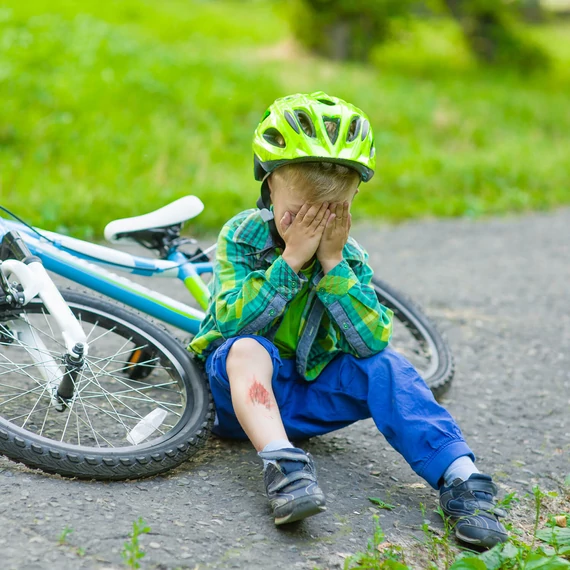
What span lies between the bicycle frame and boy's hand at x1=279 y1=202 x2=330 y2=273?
2.50 ft

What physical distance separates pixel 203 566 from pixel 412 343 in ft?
8.47

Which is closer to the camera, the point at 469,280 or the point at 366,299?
the point at 366,299

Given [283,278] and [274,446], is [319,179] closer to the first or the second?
[283,278]

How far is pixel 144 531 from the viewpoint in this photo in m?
2.29

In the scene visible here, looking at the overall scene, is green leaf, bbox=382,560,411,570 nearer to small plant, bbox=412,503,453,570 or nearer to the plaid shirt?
small plant, bbox=412,503,453,570

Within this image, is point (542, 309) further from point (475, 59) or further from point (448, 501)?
point (475, 59)

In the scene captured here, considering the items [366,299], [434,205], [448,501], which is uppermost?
[366,299]

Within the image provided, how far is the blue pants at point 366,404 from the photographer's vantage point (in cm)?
275

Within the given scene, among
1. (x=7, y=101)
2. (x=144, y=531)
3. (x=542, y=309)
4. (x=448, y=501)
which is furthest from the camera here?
(x=7, y=101)

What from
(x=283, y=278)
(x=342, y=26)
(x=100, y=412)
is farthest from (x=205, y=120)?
(x=283, y=278)

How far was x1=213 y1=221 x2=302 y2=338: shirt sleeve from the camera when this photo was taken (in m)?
2.77

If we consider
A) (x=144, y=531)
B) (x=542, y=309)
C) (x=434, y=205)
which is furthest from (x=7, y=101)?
(x=144, y=531)

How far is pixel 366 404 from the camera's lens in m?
2.94

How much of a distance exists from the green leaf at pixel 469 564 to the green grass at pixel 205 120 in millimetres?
4154
